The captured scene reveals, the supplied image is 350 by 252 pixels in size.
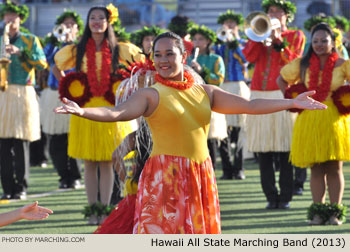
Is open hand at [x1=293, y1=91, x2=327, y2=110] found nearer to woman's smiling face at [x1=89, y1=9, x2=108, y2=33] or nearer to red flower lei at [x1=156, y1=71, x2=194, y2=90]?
red flower lei at [x1=156, y1=71, x2=194, y2=90]

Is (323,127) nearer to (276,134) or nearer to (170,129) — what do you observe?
(276,134)

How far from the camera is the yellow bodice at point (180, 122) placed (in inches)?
222

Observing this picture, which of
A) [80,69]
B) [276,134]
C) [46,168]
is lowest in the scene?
[46,168]

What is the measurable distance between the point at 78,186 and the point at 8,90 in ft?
6.26

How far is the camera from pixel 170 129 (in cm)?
565

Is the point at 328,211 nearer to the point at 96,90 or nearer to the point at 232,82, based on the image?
the point at 96,90

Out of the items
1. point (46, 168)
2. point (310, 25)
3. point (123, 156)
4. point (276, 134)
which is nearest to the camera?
point (123, 156)

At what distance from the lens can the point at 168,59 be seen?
5715 mm

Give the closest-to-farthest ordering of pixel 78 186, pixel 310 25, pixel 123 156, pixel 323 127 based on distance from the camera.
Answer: pixel 123 156 → pixel 323 127 → pixel 310 25 → pixel 78 186

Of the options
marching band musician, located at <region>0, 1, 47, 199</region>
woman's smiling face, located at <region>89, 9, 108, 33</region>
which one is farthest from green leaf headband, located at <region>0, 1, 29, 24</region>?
woman's smiling face, located at <region>89, 9, 108, 33</region>

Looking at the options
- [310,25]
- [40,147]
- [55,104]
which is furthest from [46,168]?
[310,25]

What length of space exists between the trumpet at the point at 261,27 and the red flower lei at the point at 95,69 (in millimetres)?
1758

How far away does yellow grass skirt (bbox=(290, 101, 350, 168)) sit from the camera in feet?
27.3

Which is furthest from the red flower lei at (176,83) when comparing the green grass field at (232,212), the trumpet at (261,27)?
the trumpet at (261,27)
